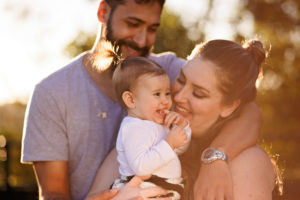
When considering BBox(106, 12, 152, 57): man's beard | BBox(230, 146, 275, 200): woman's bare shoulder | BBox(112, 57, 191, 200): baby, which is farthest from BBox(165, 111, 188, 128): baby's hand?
BBox(106, 12, 152, 57): man's beard

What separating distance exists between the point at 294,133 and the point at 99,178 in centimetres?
503

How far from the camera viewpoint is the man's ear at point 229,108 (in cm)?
238

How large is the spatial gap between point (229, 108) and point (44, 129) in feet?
4.05

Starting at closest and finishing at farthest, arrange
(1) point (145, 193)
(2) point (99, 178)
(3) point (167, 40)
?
(1) point (145, 193) → (2) point (99, 178) → (3) point (167, 40)

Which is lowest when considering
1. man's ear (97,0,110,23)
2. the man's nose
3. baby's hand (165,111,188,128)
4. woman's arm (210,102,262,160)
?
woman's arm (210,102,262,160)

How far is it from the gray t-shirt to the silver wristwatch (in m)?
0.83

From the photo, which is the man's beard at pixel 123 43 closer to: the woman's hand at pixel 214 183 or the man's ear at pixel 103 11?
the man's ear at pixel 103 11

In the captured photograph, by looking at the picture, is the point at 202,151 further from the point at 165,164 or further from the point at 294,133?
the point at 294,133

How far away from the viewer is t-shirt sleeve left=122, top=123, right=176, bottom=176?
200cm

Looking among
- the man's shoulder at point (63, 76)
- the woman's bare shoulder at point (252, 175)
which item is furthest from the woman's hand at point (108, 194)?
the man's shoulder at point (63, 76)

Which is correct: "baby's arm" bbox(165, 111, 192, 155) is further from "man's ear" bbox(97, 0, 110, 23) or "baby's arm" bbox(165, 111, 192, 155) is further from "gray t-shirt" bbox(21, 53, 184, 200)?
"man's ear" bbox(97, 0, 110, 23)

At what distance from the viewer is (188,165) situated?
233 cm

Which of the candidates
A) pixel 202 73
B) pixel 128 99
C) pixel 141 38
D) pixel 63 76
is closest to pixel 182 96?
pixel 202 73

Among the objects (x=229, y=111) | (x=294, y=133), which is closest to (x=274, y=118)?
(x=294, y=133)
